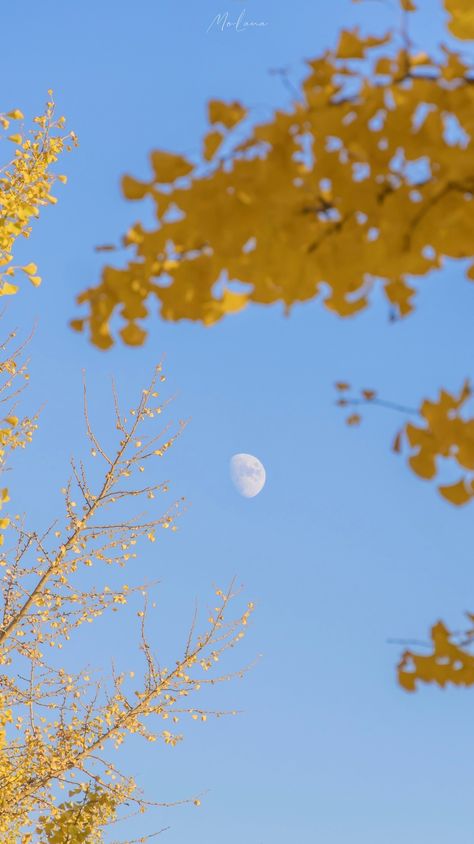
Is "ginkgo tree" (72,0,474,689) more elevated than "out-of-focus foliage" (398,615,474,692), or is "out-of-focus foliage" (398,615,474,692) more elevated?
"ginkgo tree" (72,0,474,689)

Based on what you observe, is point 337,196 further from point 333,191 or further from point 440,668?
point 440,668

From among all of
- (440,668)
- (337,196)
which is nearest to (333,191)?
(337,196)

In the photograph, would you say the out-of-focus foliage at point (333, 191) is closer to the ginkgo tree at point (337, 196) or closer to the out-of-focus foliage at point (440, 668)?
the ginkgo tree at point (337, 196)

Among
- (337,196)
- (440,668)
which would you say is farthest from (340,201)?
(440,668)

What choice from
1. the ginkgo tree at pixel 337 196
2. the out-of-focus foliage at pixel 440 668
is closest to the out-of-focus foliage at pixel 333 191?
the ginkgo tree at pixel 337 196

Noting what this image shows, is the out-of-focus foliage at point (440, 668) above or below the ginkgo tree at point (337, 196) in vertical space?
below


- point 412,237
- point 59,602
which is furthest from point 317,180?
point 59,602

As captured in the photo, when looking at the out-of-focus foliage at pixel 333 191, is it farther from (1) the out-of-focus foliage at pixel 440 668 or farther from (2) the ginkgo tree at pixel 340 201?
(1) the out-of-focus foliage at pixel 440 668

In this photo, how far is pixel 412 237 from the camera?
140 centimetres

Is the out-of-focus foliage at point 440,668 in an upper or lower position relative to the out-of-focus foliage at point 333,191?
lower

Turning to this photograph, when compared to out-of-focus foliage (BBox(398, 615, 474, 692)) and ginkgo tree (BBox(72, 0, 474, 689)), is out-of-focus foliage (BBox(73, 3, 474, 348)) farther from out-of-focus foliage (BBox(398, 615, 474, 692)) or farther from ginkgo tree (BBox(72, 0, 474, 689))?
out-of-focus foliage (BBox(398, 615, 474, 692))

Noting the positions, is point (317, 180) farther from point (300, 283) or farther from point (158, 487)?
point (158, 487)

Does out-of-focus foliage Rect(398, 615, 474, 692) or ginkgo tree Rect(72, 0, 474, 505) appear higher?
ginkgo tree Rect(72, 0, 474, 505)

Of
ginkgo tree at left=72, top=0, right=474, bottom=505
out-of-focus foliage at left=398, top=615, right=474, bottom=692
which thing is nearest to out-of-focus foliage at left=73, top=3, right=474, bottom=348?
ginkgo tree at left=72, top=0, right=474, bottom=505
